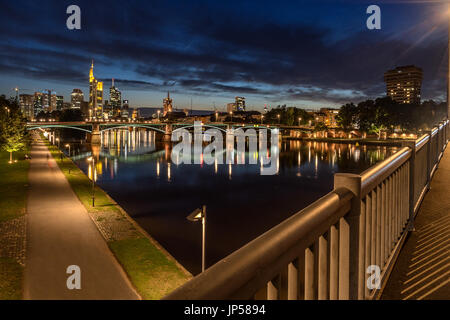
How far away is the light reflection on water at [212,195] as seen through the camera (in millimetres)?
21125

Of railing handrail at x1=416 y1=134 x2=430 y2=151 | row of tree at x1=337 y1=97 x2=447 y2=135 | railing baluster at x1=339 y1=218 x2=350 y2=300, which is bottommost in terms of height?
railing baluster at x1=339 y1=218 x2=350 y2=300

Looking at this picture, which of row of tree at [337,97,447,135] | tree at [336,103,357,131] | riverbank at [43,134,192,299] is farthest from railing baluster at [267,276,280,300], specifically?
tree at [336,103,357,131]

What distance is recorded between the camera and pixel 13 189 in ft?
88.1

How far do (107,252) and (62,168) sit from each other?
99.6 ft

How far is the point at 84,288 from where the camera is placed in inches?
427

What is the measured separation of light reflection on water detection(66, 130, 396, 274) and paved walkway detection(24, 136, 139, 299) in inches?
173

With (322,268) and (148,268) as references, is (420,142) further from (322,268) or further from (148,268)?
(148,268)

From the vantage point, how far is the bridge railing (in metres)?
1.40

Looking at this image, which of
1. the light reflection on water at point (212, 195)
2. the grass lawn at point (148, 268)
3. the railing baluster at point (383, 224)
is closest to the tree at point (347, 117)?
the light reflection on water at point (212, 195)

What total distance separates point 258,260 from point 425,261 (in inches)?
125

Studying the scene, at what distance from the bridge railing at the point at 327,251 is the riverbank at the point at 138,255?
8.36 m

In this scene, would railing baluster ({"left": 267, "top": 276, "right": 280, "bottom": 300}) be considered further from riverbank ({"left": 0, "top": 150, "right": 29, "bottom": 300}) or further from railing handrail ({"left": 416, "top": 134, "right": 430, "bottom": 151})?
riverbank ({"left": 0, "top": 150, "right": 29, "bottom": 300})

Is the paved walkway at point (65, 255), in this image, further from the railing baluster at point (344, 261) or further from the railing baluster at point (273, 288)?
the railing baluster at point (273, 288)
